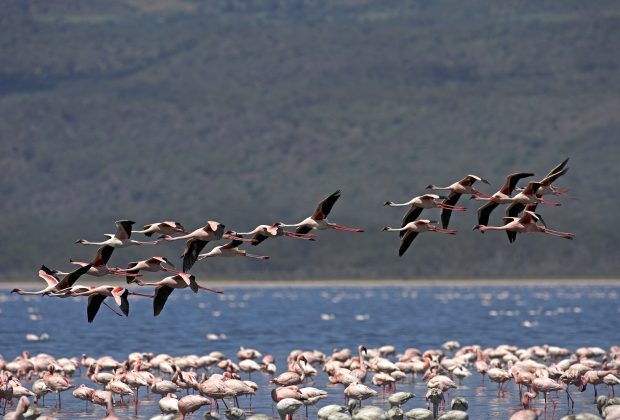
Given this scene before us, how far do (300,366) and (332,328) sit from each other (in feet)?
142

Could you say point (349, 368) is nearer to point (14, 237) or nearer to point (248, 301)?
point (248, 301)

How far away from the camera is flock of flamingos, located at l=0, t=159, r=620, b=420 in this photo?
30.9m

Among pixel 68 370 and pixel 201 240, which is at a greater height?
pixel 201 240

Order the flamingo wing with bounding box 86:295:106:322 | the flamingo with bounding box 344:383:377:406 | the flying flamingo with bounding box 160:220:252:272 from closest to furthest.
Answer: the flying flamingo with bounding box 160:220:252:272 < the flamingo wing with bounding box 86:295:106:322 < the flamingo with bounding box 344:383:377:406

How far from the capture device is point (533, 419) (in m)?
31.0

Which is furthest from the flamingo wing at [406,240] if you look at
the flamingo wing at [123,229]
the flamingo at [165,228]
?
the flamingo wing at [123,229]

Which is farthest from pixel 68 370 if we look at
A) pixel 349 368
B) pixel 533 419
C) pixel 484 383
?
pixel 533 419

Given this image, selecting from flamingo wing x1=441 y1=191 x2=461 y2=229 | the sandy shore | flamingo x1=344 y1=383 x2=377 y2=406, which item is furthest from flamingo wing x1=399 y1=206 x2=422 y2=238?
the sandy shore

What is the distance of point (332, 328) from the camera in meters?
85.9

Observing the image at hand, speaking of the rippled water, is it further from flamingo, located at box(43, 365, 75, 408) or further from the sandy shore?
the sandy shore

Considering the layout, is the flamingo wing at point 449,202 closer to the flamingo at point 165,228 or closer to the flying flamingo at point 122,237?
the flamingo at point 165,228

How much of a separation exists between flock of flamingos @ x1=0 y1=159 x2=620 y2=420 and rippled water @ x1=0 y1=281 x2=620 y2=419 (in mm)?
692

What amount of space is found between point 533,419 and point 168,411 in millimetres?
8868

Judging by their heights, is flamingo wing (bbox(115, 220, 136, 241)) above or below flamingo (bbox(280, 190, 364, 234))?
below
